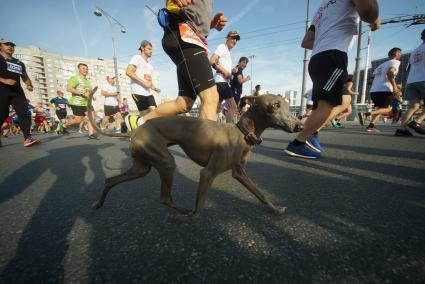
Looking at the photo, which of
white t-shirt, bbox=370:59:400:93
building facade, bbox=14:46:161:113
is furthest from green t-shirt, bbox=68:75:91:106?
building facade, bbox=14:46:161:113

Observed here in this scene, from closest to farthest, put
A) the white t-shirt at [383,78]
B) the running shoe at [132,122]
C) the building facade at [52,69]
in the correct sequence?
the running shoe at [132,122] < the white t-shirt at [383,78] < the building facade at [52,69]

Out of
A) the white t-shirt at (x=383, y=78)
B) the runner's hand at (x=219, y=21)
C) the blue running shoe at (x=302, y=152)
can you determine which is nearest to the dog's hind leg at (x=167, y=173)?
the runner's hand at (x=219, y=21)

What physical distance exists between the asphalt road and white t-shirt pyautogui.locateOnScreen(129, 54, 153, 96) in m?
3.11

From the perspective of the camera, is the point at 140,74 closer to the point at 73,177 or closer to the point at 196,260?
the point at 73,177

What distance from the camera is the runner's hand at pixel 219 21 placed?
9.40ft

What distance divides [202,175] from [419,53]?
6558 millimetres

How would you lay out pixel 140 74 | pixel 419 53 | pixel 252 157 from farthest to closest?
1. pixel 140 74
2. pixel 419 53
3. pixel 252 157

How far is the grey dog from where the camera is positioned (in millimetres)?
1561

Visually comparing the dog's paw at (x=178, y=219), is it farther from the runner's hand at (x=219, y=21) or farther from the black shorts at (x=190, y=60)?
the runner's hand at (x=219, y=21)

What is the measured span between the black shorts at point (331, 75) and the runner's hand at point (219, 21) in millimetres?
1468

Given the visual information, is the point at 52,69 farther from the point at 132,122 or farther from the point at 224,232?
the point at 224,232

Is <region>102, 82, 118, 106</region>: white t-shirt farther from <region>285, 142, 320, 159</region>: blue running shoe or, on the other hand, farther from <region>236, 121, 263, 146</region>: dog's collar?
<region>236, 121, 263, 146</region>: dog's collar

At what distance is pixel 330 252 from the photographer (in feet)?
3.51

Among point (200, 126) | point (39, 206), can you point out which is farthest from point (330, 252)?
point (39, 206)
